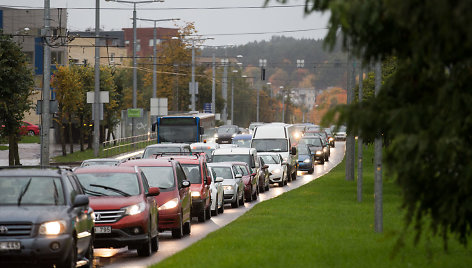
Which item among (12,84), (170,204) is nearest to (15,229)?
(170,204)

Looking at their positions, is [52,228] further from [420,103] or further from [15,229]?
[420,103]

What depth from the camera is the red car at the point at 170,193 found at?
22188 mm

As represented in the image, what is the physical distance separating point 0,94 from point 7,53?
2211mm

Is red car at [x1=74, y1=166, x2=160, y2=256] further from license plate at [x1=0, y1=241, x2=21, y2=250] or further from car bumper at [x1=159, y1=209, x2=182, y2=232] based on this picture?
license plate at [x1=0, y1=241, x2=21, y2=250]

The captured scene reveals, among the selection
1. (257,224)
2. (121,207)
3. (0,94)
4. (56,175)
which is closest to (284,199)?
(257,224)

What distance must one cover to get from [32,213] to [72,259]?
2.95 ft

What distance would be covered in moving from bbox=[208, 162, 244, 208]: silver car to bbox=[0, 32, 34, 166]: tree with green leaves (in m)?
17.2

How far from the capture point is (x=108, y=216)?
61.1ft

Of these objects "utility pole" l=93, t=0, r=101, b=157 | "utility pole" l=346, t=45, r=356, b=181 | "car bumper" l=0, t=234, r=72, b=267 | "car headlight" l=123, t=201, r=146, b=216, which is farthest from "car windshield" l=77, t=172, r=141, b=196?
"utility pole" l=93, t=0, r=101, b=157

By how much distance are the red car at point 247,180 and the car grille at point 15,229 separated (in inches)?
873

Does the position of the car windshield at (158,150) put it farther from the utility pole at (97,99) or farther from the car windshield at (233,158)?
the utility pole at (97,99)

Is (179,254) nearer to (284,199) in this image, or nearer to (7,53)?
(284,199)

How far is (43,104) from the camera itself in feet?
131

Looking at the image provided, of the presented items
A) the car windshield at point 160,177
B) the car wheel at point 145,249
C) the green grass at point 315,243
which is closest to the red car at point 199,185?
the green grass at point 315,243
